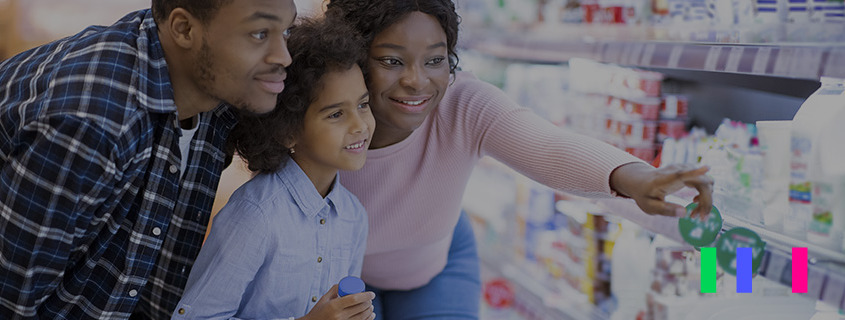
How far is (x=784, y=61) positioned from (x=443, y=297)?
100 centimetres

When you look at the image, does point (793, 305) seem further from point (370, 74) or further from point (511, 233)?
→ point (511, 233)

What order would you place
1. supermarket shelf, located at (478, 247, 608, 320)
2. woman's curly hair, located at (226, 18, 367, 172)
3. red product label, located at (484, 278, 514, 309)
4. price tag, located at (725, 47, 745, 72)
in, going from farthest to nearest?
red product label, located at (484, 278, 514, 309) < supermarket shelf, located at (478, 247, 608, 320) < woman's curly hair, located at (226, 18, 367, 172) < price tag, located at (725, 47, 745, 72)

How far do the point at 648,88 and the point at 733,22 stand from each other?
1.85 feet

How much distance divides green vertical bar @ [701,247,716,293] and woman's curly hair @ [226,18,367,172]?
0.67m

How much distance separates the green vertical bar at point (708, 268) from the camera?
3.94ft

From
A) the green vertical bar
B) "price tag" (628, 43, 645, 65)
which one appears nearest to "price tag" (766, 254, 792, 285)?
the green vertical bar

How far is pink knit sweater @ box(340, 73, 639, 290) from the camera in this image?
55.2 inches

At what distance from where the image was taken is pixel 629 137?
2.00 metres

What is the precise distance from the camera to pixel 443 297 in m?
1.82

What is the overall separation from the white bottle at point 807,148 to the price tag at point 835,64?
15 cm

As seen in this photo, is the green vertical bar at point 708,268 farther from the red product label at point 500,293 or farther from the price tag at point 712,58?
the red product label at point 500,293

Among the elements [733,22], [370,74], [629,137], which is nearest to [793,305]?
[733,22]

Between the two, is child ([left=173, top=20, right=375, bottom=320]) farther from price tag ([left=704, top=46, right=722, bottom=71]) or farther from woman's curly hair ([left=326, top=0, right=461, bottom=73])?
price tag ([left=704, top=46, right=722, bottom=71])

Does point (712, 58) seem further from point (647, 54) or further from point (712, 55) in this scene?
point (647, 54)
